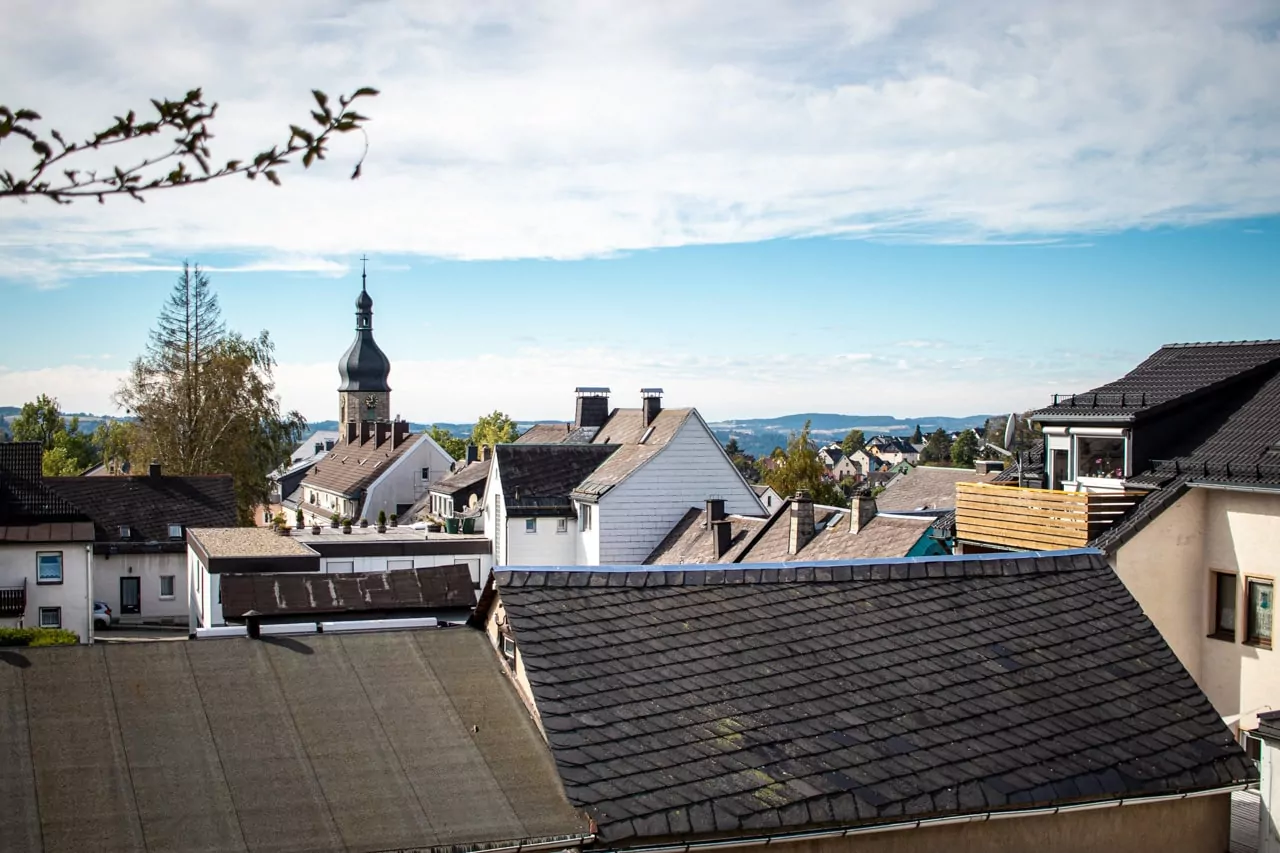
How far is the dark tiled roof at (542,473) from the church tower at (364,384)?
2774 inches

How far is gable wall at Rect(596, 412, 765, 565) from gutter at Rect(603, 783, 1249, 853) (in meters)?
27.7

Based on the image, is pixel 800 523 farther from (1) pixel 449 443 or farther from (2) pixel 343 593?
(1) pixel 449 443

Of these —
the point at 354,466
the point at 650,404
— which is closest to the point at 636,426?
the point at 650,404

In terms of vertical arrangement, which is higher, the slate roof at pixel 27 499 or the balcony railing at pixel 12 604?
the slate roof at pixel 27 499

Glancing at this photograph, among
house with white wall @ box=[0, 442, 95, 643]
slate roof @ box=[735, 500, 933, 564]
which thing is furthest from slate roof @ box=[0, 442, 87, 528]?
slate roof @ box=[735, 500, 933, 564]

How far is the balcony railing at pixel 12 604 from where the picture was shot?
33406mm

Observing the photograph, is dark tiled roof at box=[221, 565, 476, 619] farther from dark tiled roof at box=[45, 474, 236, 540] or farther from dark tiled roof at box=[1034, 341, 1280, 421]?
dark tiled roof at box=[45, 474, 236, 540]

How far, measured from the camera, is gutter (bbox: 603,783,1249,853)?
7676mm

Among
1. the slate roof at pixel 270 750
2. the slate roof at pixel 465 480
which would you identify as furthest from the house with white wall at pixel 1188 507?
the slate roof at pixel 465 480

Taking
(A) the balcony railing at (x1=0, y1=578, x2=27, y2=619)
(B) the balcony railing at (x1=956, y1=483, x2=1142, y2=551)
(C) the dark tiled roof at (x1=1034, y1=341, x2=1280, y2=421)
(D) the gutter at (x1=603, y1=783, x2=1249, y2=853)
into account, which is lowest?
(A) the balcony railing at (x1=0, y1=578, x2=27, y2=619)

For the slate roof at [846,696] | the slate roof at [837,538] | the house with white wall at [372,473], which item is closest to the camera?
the slate roof at [846,696]

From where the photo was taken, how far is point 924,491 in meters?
51.1

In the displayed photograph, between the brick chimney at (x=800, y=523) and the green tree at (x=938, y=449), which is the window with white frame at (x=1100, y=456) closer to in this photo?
the brick chimney at (x=800, y=523)

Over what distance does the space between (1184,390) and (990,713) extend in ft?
48.9
